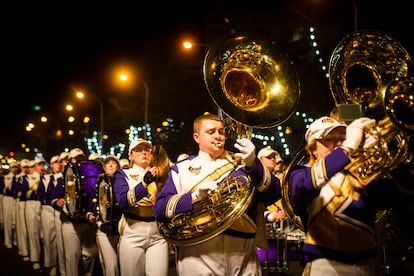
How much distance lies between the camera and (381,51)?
449 cm

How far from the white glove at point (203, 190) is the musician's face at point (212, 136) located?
0.51m

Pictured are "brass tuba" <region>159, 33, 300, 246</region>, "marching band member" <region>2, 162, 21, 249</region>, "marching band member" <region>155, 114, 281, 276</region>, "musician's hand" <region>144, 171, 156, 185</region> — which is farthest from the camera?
"marching band member" <region>2, 162, 21, 249</region>

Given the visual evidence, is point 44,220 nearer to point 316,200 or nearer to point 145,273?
point 145,273

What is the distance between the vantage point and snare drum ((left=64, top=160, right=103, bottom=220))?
8008 mm

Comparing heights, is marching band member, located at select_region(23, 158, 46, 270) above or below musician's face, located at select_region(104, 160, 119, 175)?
below

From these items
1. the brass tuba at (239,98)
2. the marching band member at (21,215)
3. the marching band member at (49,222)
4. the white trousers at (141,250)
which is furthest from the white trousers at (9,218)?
the brass tuba at (239,98)

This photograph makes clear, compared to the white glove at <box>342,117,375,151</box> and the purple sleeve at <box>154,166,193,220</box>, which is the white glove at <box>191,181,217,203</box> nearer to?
the purple sleeve at <box>154,166,193,220</box>

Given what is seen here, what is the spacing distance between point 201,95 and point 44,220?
1488 cm

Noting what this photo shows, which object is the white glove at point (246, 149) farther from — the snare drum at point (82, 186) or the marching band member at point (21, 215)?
the marching band member at point (21, 215)

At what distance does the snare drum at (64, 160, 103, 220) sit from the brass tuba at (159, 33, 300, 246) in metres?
3.79

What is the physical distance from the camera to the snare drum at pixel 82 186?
26.3 ft

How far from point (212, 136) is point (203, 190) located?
71cm

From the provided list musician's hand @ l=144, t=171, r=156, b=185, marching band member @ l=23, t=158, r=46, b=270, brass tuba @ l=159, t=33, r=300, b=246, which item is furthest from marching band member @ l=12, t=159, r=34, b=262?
brass tuba @ l=159, t=33, r=300, b=246

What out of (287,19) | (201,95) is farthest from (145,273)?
(287,19)
